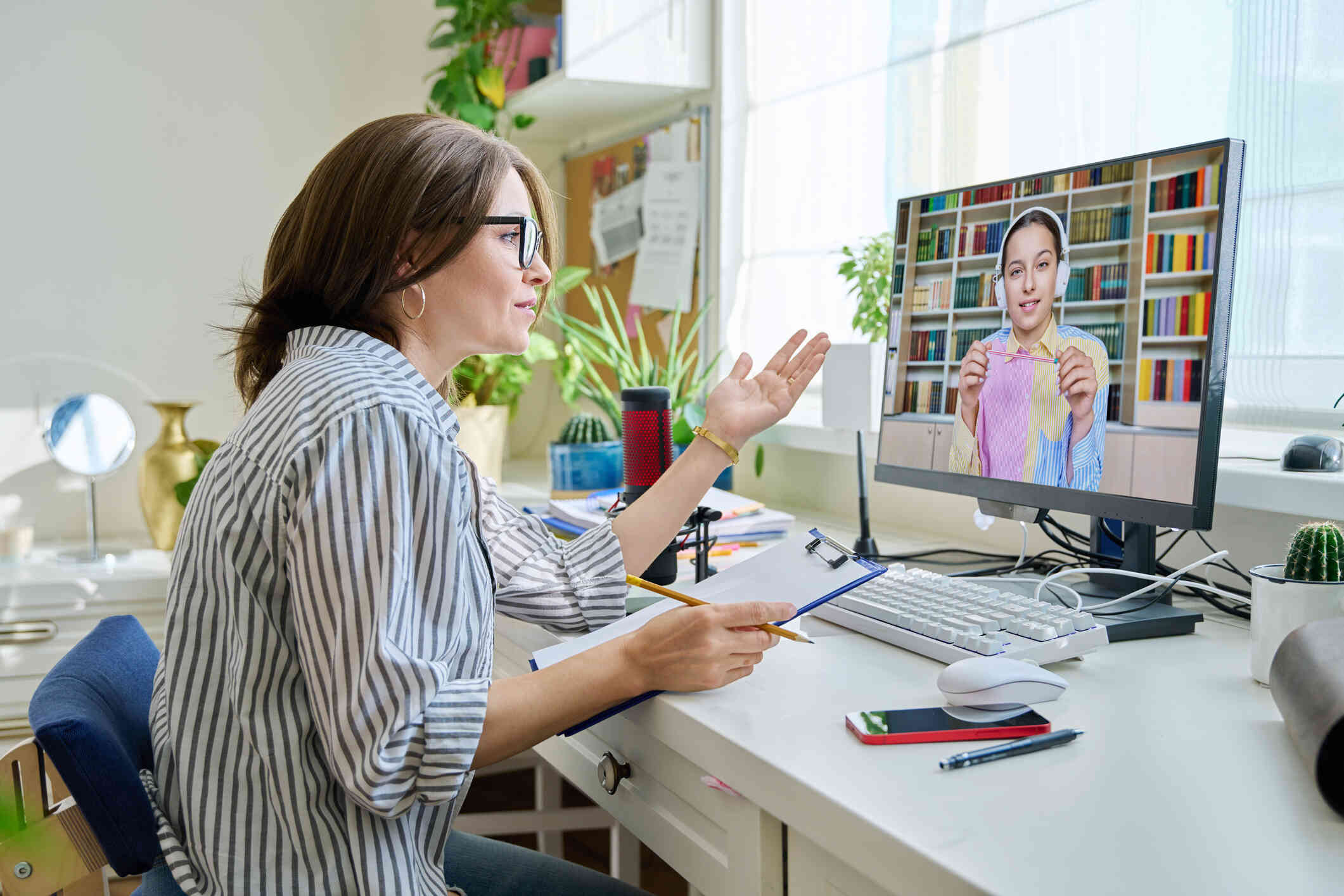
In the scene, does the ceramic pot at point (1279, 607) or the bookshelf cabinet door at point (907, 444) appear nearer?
the ceramic pot at point (1279, 607)

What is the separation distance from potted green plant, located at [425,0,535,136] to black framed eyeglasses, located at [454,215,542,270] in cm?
138

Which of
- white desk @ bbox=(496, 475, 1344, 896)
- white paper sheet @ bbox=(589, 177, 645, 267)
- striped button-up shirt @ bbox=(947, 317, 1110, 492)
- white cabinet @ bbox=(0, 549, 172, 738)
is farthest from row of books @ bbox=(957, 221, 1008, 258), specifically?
white cabinet @ bbox=(0, 549, 172, 738)

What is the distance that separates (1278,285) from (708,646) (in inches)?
32.5

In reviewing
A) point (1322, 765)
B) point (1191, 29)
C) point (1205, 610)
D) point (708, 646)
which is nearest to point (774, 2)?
point (1191, 29)

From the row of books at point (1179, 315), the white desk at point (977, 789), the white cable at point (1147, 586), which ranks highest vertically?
the row of books at point (1179, 315)

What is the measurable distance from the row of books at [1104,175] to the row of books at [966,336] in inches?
6.9

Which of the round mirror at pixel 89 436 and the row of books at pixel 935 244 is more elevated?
the row of books at pixel 935 244

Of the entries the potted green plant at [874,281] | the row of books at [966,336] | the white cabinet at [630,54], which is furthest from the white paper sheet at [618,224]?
the row of books at [966,336]

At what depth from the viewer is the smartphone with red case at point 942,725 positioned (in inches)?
29.6

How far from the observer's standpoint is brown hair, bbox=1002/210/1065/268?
3.67 feet

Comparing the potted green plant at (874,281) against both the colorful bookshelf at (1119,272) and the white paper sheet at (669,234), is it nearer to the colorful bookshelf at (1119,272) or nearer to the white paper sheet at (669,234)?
the colorful bookshelf at (1119,272)

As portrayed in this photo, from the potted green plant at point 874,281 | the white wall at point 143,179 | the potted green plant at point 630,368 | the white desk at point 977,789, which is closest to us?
the white desk at point 977,789

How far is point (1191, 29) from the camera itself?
128cm

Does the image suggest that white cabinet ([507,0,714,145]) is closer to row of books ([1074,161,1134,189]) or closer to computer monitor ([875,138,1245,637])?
computer monitor ([875,138,1245,637])
